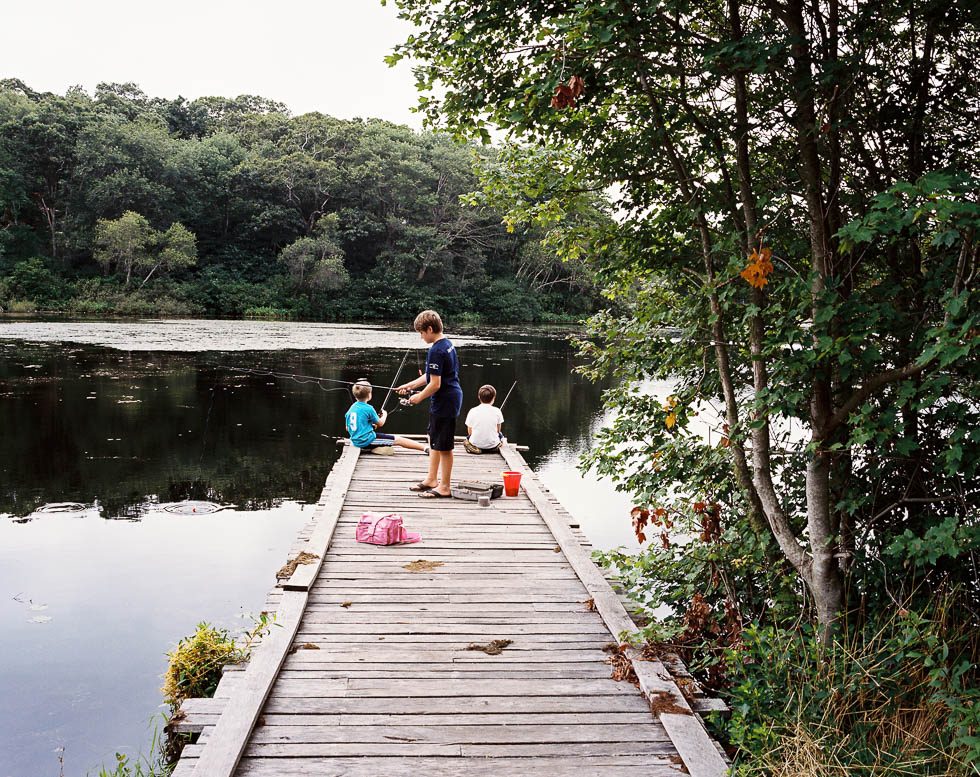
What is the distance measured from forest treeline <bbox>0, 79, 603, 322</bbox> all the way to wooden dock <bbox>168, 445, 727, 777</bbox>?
39844mm

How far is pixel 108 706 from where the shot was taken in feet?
16.9

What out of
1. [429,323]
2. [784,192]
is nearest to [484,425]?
[429,323]

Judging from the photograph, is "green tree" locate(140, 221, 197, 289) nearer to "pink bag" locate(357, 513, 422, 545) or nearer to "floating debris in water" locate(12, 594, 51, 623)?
"floating debris in water" locate(12, 594, 51, 623)

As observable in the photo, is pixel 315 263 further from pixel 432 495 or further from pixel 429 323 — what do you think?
pixel 429 323

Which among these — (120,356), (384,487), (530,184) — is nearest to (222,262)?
(120,356)

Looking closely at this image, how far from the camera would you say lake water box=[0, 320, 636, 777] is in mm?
5324

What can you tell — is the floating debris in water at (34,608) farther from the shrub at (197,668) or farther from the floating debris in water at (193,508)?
Result: the floating debris in water at (193,508)

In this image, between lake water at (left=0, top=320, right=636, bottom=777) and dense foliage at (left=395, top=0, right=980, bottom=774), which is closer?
dense foliage at (left=395, top=0, right=980, bottom=774)

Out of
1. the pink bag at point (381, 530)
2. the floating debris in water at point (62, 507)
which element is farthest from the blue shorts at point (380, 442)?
the pink bag at point (381, 530)

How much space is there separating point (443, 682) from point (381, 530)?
2.20 m

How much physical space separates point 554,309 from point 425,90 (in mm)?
55840

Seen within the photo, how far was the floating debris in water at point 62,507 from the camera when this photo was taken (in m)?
9.14

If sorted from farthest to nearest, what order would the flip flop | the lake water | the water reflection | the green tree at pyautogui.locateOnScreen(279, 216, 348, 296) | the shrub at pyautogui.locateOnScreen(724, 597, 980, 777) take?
the green tree at pyautogui.locateOnScreen(279, 216, 348, 296) → the water reflection → the flip flop → the lake water → the shrub at pyautogui.locateOnScreen(724, 597, 980, 777)

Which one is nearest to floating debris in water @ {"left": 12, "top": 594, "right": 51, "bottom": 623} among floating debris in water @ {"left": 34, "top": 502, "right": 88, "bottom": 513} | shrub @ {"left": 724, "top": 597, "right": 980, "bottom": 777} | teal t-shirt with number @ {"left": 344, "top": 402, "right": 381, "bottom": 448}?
floating debris in water @ {"left": 34, "top": 502, "right": 88, "bottom": 513}
